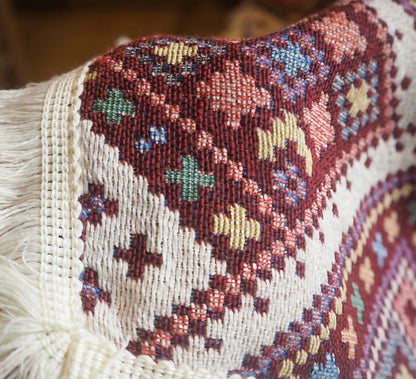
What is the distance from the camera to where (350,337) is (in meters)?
0.57

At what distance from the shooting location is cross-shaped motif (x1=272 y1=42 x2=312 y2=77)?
51 centimetres

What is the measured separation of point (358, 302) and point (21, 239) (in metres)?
0.44

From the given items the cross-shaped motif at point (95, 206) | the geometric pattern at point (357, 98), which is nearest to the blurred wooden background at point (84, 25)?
the geometric pattern at point (357, 98)

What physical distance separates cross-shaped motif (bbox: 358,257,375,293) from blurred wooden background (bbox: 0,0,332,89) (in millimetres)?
1286

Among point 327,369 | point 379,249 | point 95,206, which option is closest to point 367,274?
point 379,249

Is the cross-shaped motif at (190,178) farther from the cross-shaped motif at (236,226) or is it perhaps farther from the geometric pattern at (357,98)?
the geometric pattern at (357,98)

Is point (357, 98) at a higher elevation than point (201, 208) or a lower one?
higher

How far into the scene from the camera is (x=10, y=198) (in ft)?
1.54

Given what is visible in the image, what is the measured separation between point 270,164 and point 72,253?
0.76ft

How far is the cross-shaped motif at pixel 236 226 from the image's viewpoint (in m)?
0.47

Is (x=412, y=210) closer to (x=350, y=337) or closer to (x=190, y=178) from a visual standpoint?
(x=350, y=337)

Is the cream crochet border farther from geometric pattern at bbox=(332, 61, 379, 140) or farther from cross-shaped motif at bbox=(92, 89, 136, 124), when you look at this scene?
geometric pattern at bbox=(332, 61, 379, 140)

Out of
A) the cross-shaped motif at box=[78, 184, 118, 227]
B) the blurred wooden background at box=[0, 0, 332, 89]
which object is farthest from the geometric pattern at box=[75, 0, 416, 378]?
the blurred wooden background at box=[0, 0, 332, 89]

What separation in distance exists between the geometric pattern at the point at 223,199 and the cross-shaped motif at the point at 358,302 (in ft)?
0.15
